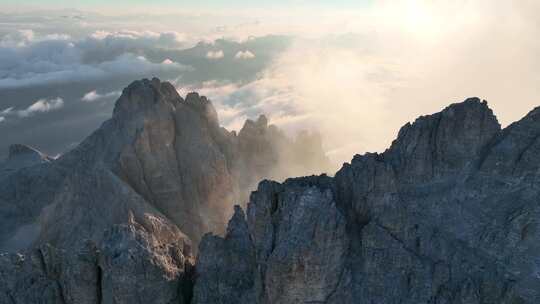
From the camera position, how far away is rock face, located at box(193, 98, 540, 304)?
38281 mm

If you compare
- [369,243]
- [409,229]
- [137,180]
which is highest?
[137,180]

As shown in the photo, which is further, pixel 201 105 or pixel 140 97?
pixel 201 105

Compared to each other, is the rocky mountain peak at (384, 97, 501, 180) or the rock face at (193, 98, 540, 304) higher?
the rocky mountain peak at (384, 97, 501, 180)

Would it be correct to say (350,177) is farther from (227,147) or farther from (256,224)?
(227,147)

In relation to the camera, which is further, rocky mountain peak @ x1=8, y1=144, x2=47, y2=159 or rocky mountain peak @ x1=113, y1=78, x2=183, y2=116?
rocky mountain peak @ x1=8, y1=144, x2=47, y2=159

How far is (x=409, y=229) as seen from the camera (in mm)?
41281

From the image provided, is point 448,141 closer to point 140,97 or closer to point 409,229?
point 409,229

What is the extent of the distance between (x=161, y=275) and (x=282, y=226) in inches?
466

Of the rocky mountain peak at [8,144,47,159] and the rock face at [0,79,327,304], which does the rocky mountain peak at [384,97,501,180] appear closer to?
the rock face at [0,79,327,304]

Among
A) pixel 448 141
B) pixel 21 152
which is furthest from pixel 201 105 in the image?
pixel 448 141

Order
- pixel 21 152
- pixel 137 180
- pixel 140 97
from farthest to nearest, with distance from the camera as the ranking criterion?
pixel 21 152, pixel 140 97, pixel 137 180

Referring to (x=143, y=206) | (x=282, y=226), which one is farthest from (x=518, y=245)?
(x=143, y=206)

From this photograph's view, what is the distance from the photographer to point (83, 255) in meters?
45.1

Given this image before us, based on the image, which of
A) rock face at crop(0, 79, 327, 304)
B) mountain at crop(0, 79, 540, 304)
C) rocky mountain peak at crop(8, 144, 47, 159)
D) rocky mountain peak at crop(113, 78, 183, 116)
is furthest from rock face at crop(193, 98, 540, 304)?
rocky mountain peak at crop(8, 144, 47, 159)
